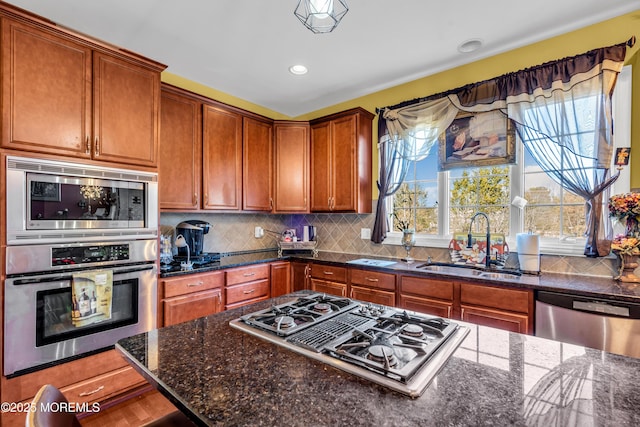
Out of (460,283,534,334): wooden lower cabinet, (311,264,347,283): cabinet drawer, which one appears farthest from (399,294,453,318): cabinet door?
(311,264,347,283): cabinet drawer

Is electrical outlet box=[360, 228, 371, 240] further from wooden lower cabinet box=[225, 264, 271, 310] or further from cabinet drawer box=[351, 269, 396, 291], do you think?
wooden lower cabinet box=[225, 264, 271, 310]

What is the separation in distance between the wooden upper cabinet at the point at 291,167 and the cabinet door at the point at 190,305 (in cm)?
128

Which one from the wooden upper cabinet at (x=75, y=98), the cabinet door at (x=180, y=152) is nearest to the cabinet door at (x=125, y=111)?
the wooden upper cabinet at (x=75, y=98)

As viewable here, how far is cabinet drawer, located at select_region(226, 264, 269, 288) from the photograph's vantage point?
9.46ft

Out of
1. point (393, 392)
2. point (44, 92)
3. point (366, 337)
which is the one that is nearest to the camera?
point (393, 392)

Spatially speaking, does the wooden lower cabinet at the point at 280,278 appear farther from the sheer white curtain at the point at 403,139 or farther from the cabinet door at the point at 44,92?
the cabinet door at the point at 44,92

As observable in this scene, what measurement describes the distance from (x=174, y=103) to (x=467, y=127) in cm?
270

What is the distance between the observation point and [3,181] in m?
1.74

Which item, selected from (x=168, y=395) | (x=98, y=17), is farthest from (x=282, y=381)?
(x=98, y=17)

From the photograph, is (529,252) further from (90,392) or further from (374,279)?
(90,392)

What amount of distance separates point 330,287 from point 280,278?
0.59 metres

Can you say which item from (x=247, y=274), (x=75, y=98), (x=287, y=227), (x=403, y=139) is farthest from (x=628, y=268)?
(x=75, y=98)

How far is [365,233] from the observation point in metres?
3.51

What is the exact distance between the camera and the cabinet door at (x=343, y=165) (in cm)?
330
